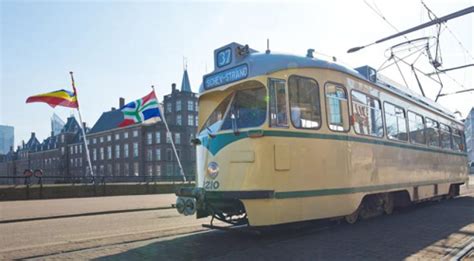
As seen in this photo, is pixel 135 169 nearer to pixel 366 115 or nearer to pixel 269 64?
pixel 366 115

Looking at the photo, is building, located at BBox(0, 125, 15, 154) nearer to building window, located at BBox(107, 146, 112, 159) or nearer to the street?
building window, located at BBox(107, 146, 112, 159)

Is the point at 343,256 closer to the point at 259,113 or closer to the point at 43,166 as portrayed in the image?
the point at 259,113

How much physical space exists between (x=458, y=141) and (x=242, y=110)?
1314 cm

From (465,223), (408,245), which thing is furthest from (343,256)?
(465,223)

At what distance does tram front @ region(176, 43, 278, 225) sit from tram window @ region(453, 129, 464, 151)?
475 inches

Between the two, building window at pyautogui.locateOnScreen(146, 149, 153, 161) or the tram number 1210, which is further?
building window at pyautogui.locateOnScreen(146, 149, 153, 161)

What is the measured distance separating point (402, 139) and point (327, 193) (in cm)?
416

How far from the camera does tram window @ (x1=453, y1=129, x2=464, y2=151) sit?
649 inches

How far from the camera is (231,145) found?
7516 millimetres

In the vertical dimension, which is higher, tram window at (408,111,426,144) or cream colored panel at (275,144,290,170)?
tram window at (408,111,426,144)

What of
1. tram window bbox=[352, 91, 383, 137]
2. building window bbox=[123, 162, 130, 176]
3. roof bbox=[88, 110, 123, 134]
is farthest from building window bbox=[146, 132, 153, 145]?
tram window bbox=[352, 91, 383, 137]

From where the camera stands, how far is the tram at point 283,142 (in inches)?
288

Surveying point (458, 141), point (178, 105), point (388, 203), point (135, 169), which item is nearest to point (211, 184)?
point (388, 203)

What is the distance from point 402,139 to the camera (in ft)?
36.2
